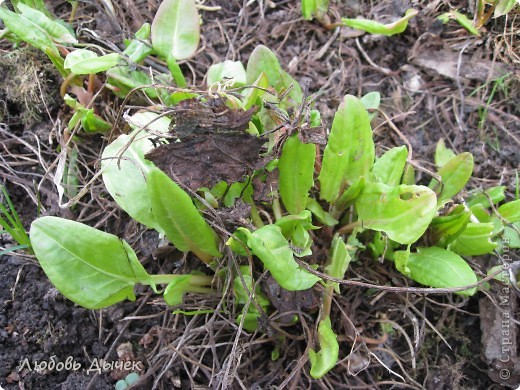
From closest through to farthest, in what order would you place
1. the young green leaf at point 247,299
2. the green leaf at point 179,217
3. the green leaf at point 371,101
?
the green leaf at point 179,217 < the young green leaf at point 247,299 < the green leaf at point 371,101

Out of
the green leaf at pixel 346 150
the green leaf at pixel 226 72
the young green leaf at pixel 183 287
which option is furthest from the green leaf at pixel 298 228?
the green leaf at pixel 226 72

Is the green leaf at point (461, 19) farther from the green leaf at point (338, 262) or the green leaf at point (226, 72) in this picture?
the green leaf at point (338, 262)

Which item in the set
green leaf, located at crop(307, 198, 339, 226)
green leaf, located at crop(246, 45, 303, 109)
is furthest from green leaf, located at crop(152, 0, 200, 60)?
green leaf, located at crop(307, 198, 339, 226)

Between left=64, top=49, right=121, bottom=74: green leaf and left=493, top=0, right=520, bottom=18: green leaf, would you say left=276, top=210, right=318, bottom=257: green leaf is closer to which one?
left=64, top=49, right=121, bottom=74: green leaf

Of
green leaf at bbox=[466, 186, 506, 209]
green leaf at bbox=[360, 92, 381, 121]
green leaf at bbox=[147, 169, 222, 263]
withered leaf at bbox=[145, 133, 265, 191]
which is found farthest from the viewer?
green leaf at bbox=[360, 92, 381, 121]

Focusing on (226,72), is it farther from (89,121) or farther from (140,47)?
(89,121)
